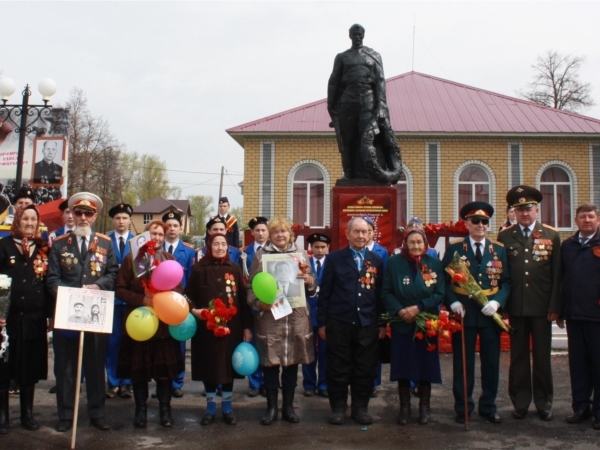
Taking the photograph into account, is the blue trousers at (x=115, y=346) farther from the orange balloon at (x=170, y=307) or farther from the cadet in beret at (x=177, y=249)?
the orange balloon at (x=170, y=307)

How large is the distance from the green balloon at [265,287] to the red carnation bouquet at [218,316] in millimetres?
248

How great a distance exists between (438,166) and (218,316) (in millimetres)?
16274

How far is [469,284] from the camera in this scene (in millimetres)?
4965

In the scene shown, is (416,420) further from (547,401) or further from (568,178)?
(568,178)

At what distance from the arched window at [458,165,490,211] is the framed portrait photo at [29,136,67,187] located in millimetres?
13513

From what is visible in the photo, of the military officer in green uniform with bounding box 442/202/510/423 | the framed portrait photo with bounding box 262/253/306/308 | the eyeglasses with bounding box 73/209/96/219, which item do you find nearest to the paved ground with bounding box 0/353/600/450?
the military officer in green uniform with bounding box 442/202/510/423

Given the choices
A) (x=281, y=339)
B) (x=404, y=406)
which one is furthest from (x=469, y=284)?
(x=281, y=339)

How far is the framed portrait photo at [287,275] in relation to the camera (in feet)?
16.4

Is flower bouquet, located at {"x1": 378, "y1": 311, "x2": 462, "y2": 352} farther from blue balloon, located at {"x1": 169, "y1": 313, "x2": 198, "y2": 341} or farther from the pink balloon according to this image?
the pink balloon

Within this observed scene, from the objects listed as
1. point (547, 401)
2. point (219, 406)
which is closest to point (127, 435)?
point (219, 406)

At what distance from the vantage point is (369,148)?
785 cm

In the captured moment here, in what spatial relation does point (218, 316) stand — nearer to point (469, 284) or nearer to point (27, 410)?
point (27, 410)

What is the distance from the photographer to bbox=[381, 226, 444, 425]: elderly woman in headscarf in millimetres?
4879

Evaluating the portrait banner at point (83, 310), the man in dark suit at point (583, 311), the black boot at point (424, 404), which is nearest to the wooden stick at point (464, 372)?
the black boot at point (424, 404)
